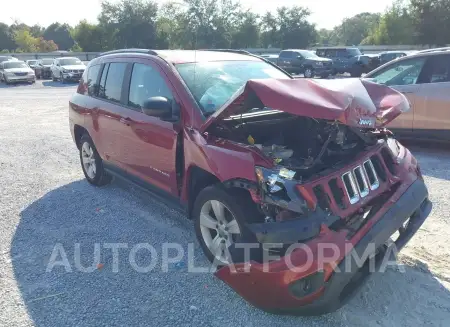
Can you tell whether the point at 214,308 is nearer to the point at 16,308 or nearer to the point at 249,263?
the point at 249,263

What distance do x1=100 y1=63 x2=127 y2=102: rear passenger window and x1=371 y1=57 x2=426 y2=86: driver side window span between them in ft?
14.6

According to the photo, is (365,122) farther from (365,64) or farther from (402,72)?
(365,64)

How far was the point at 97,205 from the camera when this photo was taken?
5.26 meters

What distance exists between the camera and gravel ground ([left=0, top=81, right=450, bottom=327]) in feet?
9.86

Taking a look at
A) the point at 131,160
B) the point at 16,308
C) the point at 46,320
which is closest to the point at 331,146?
the point at 131,160

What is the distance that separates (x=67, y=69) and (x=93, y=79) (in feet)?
80.5

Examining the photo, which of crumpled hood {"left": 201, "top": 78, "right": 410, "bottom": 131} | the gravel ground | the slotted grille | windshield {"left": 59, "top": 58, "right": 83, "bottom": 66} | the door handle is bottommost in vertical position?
the gravel ground

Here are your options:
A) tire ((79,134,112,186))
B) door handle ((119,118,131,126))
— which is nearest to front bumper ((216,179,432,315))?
door handle ((119,118,131,126))

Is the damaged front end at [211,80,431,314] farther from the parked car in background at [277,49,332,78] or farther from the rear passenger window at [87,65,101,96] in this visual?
the parked car in background at [277,49,332,78]

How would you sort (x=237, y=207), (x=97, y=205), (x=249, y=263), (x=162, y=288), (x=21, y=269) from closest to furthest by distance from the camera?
1. (x=249, y=263)
2. (x=237, y=207)
3. (x=162, y=288)
4. (x=21, y=269)
5. (x=97, y=205)

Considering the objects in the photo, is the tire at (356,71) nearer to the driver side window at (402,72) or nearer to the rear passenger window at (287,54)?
the rear passenger window at (287,54)

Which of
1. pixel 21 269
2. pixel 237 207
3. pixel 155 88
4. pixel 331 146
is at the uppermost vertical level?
pixel 155 88

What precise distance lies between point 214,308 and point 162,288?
514mm

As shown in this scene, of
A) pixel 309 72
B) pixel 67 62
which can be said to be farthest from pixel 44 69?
pixel 309 72
